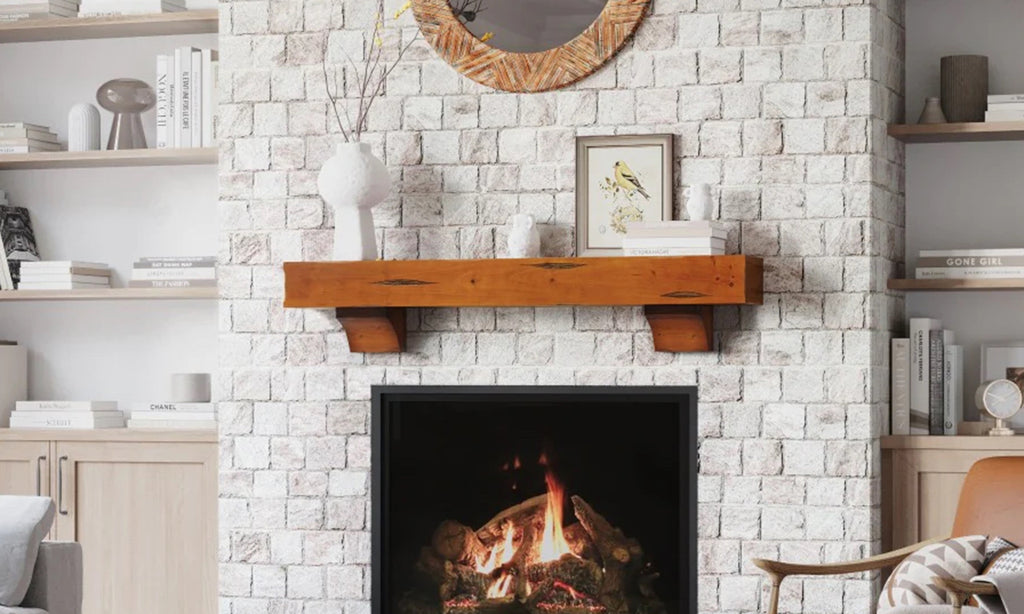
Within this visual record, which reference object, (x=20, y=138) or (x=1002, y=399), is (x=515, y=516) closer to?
(x=1002, y=399)

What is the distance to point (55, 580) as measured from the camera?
3.94m

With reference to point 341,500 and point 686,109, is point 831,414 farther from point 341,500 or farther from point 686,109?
point 341,500

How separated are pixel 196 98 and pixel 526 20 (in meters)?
1.21

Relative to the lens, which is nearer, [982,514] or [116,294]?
[982,514]

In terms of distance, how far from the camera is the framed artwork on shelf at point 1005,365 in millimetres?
4629

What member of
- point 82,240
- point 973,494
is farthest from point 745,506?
point 82,240

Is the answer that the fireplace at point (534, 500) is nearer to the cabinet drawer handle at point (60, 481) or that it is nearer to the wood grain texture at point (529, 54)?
the wood grain texture at point (529, 54)

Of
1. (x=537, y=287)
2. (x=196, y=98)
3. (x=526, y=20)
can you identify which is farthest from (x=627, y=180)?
(x=196, y=98)

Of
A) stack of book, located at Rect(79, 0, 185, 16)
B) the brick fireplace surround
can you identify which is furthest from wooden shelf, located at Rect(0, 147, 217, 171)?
stack of book, located at Rect(79, 0, 185, 16)

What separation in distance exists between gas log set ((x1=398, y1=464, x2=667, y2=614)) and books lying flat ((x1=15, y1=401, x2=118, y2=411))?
126 centimetres

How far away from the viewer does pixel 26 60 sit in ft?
18.1

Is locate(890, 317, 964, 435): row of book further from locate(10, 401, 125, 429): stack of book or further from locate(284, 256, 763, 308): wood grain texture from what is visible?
locate(10, 401, 125, 429): stack of book

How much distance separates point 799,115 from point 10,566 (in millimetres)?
2508

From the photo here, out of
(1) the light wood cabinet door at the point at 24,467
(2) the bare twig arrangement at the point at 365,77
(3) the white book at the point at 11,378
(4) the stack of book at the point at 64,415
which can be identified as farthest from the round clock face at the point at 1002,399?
(3) the white book at the point at 11,378
